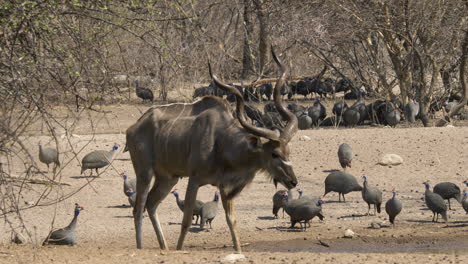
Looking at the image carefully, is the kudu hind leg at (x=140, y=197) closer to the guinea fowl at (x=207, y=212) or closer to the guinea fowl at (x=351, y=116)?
the guinea fowl at (x=207, y=212)

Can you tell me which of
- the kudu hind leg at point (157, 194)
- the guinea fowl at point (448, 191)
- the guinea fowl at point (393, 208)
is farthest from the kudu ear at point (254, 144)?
the guinea fowl at point (448, 191)

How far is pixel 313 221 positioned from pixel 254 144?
430cm

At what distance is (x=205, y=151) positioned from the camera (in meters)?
10.6

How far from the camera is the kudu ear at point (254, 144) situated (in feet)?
34.2

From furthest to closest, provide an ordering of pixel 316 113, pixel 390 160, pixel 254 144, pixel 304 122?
pixel 316 113
pixel 304 122
pixel 390 160
pixel 254 144

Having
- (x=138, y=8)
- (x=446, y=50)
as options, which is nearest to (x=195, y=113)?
(x=138, y=8)

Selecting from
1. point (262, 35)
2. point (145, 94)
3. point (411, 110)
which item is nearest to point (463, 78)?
point (411, 110)

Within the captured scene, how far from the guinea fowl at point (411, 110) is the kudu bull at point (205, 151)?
11.5m

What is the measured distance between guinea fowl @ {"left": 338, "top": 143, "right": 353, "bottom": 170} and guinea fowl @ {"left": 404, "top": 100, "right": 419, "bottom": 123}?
535cm

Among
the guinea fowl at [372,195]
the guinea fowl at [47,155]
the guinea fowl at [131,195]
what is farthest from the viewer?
the guinea fowl at [47,155]

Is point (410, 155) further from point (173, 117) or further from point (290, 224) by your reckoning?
point (173, 117)

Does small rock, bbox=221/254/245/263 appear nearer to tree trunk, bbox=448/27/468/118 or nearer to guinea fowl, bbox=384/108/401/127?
guinea fowl, bbox=384/108/401/127

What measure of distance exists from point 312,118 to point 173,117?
1168 cm

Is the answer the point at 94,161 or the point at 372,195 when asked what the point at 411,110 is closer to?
the point at 372,195
